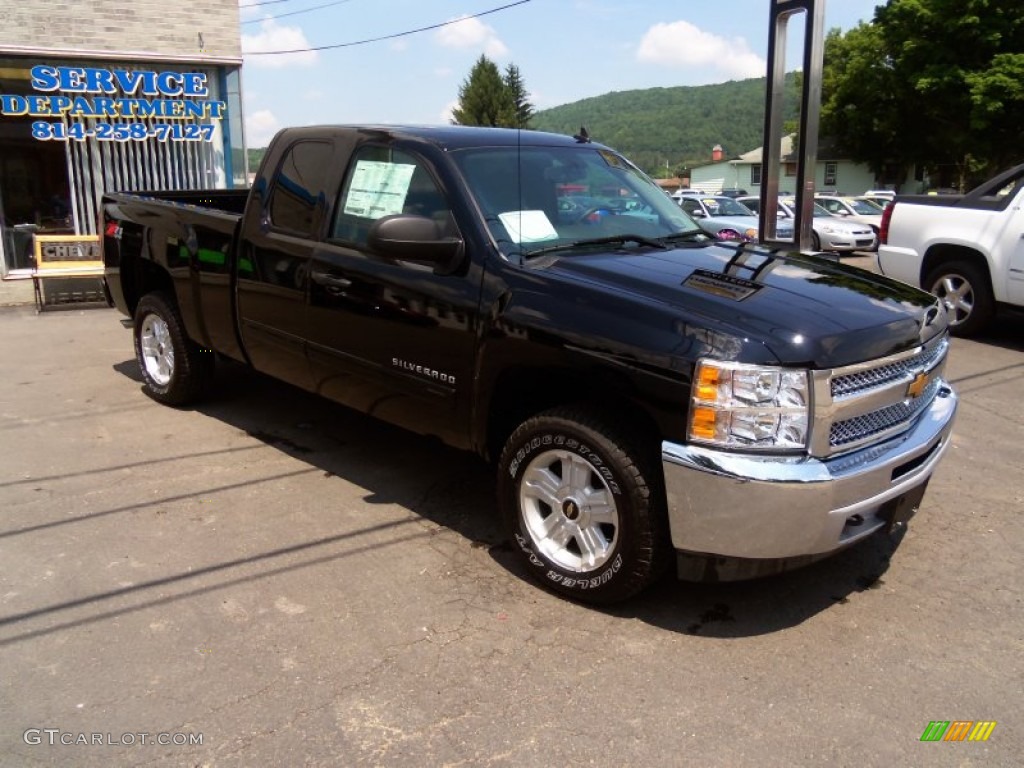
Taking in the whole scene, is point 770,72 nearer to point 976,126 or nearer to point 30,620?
point 30,620

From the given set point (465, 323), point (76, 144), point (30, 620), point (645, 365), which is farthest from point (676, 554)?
point (76, 144)

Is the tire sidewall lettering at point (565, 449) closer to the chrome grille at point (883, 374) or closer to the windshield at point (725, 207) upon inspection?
the chrome grille at point (883, 374)

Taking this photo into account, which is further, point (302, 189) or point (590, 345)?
point (302, 189)

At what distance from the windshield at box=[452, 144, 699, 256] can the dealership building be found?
338 inches

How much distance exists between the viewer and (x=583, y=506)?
3.44 m

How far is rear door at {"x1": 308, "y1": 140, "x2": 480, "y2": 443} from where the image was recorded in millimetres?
3867

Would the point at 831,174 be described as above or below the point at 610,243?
above

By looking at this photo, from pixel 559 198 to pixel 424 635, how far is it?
2.18 metres

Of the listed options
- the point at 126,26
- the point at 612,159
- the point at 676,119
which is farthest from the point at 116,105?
the point at 676,119

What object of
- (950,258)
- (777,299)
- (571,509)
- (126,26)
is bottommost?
(571,509)

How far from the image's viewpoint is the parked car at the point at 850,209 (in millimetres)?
21672

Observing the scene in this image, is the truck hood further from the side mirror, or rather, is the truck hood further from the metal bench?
the metal bench

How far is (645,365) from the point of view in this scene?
10.3ft

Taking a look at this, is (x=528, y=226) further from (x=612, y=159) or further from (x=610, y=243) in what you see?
(x=612, y=159)
